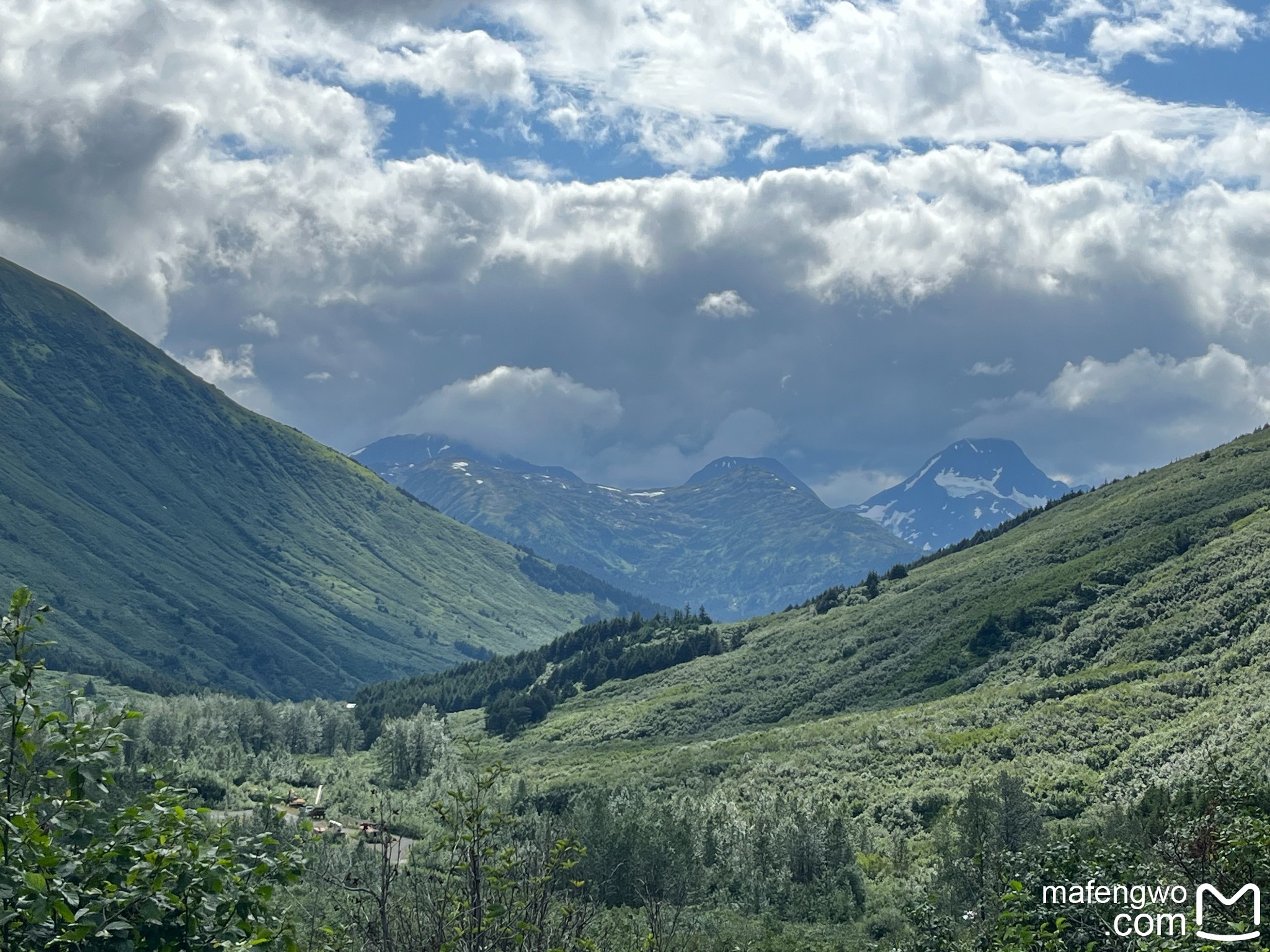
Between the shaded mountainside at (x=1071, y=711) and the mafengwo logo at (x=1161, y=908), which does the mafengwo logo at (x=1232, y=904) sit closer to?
the mafengwo logo at (x=1161, y=908)

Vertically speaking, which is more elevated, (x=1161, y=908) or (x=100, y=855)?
(x=100, y=855)

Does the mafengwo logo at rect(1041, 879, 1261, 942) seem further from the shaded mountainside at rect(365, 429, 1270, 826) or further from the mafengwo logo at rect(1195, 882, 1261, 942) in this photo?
the shaded mountainside at rect(365, 429, 1270, 826)

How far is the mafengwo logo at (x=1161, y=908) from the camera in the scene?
2217cm

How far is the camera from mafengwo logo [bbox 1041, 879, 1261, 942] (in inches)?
873

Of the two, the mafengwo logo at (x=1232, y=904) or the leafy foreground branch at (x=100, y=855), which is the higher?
the leafy foreground branch at (x=100, y=855)

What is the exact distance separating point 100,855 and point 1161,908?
21492mm

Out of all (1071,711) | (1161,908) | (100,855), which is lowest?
(1161,908)

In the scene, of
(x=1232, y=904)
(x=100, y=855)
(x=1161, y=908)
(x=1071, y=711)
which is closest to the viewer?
(x=100, y=855)

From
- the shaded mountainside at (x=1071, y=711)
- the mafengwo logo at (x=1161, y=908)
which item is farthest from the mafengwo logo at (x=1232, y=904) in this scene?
the shaded mountainside at (x=1071, y=711)

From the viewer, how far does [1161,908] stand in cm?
2302

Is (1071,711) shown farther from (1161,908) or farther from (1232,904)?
(1161,908)

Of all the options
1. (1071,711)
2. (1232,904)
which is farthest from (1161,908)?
(1071,711)

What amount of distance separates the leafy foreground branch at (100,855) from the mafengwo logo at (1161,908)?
17748 millimetres

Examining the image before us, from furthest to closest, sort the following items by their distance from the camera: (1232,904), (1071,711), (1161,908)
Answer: (1071,711) → (1232,904) → (1161,908)
